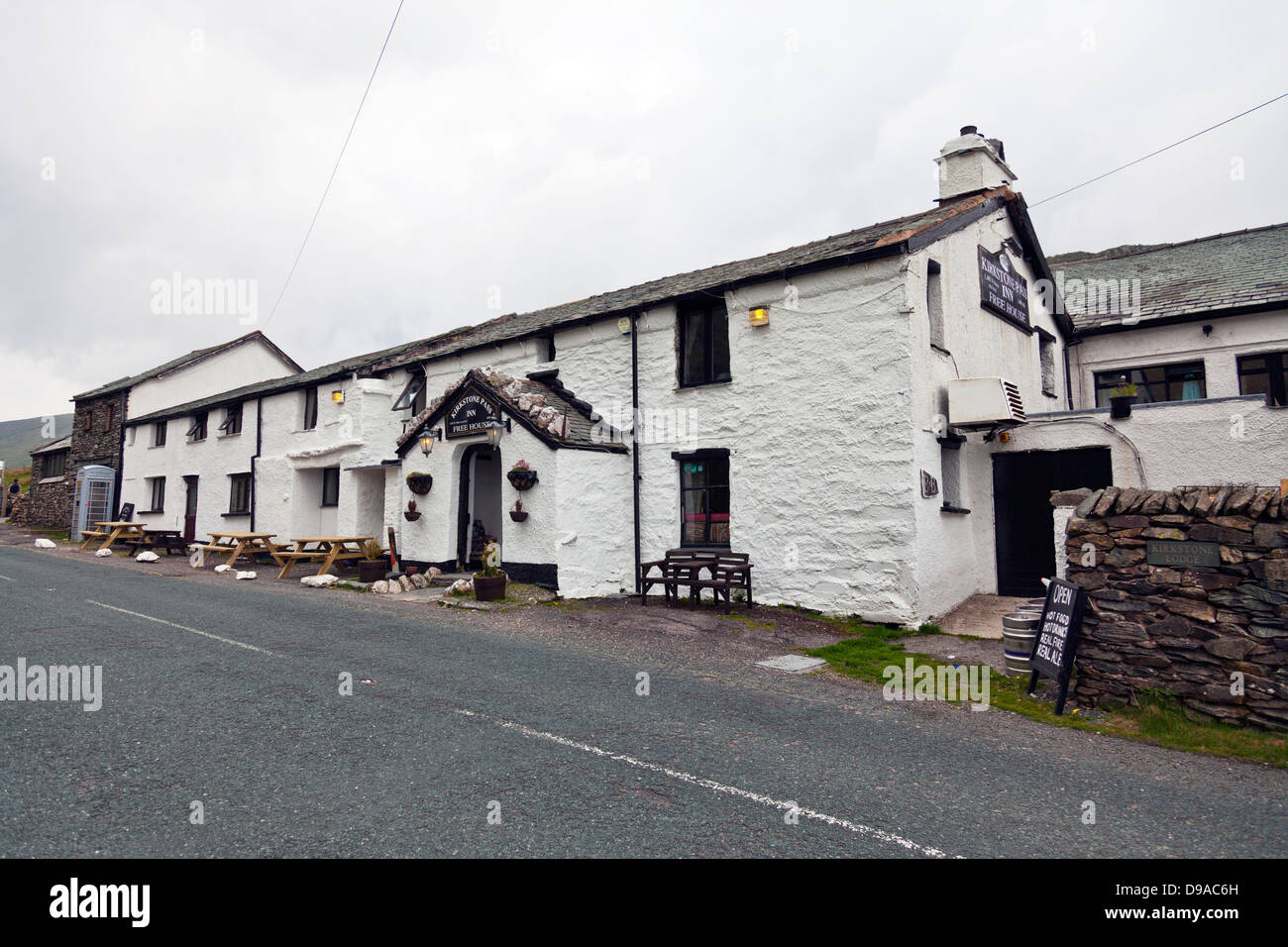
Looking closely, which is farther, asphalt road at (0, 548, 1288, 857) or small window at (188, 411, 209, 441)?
small window at (188, 411, 209, 441)

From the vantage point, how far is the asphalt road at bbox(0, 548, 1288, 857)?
3666 millimetres

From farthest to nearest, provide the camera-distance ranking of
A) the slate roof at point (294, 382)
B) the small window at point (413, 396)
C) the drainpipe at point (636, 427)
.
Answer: the slate roof at point (294, 382), the small window at point (413, 396), the drainpipe at point (636, 427)

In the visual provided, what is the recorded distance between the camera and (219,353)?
31094 mm

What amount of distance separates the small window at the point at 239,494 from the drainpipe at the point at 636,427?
1648 cm

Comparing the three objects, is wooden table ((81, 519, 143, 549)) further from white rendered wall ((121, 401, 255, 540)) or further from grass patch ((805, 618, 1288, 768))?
grass patch ((805, 618, 1288, 768))

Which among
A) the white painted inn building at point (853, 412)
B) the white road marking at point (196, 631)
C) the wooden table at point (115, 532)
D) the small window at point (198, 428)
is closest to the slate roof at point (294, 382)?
the small window at point (198, 428)

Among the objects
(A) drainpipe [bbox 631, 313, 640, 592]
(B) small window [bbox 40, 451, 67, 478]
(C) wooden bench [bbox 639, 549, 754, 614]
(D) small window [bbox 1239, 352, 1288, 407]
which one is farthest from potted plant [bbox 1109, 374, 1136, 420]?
(B) small window [bbox 40, 451, 67, 478]

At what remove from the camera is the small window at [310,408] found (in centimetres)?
2191

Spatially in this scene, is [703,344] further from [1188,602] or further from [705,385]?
[1188,602]

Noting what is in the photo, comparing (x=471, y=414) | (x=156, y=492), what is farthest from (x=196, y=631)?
(x=156, y=492)

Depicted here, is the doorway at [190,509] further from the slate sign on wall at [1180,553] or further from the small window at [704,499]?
the slate sign on wall at [1180,553]

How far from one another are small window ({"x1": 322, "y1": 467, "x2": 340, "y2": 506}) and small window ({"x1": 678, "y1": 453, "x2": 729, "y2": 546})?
13173mm
